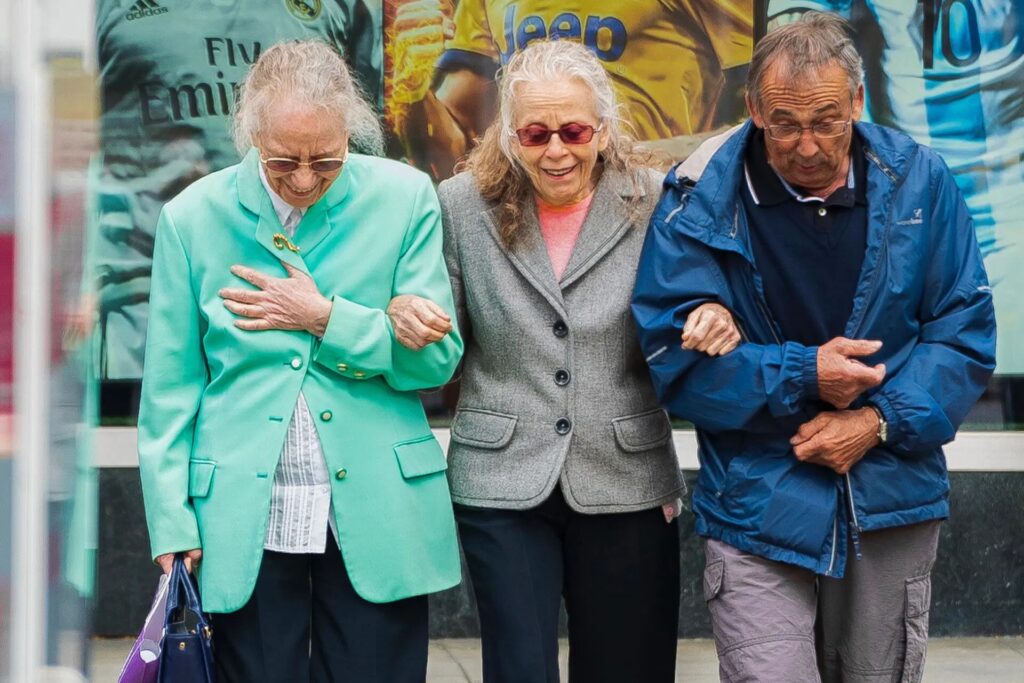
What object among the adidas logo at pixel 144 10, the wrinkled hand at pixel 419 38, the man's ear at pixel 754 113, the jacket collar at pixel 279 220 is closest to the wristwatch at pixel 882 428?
the man's ear at pixel 754 113

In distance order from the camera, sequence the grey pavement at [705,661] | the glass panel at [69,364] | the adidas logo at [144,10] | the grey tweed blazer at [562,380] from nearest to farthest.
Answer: the glass panel at [69,364]
the grey tweed blazer at [562,380]
the grey pavement at [705,661]
the adidas logo at [144,10]

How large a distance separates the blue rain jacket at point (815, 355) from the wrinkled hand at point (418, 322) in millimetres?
460

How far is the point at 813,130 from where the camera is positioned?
140 inches

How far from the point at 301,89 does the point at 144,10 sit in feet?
9.19

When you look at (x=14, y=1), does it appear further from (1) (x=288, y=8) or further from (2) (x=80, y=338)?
(1) (x=288, y=8)

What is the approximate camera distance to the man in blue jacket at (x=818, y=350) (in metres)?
3.57

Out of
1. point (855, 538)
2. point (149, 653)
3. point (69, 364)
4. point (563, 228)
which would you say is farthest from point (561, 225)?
point (69, 364)

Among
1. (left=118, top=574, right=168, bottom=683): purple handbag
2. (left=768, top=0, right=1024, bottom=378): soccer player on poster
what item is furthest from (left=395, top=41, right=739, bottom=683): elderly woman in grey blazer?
(left=768, top=0, right=1024, bottom=378): soccer player on poster

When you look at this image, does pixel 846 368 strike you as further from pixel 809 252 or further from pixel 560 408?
pixel 560 408

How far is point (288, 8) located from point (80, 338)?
4.21 meters

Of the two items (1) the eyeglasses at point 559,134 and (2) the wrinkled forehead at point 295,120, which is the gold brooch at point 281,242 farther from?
(1) the eyeglasses at point 559,134

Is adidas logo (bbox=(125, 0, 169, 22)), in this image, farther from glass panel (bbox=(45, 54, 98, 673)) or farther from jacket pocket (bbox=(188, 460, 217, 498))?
glass panel (bbox=(45, 54, 98, 673))

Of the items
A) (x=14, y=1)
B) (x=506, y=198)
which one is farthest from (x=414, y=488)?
(x=14, y=1)

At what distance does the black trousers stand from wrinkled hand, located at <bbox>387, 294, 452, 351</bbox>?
19.3 inches
